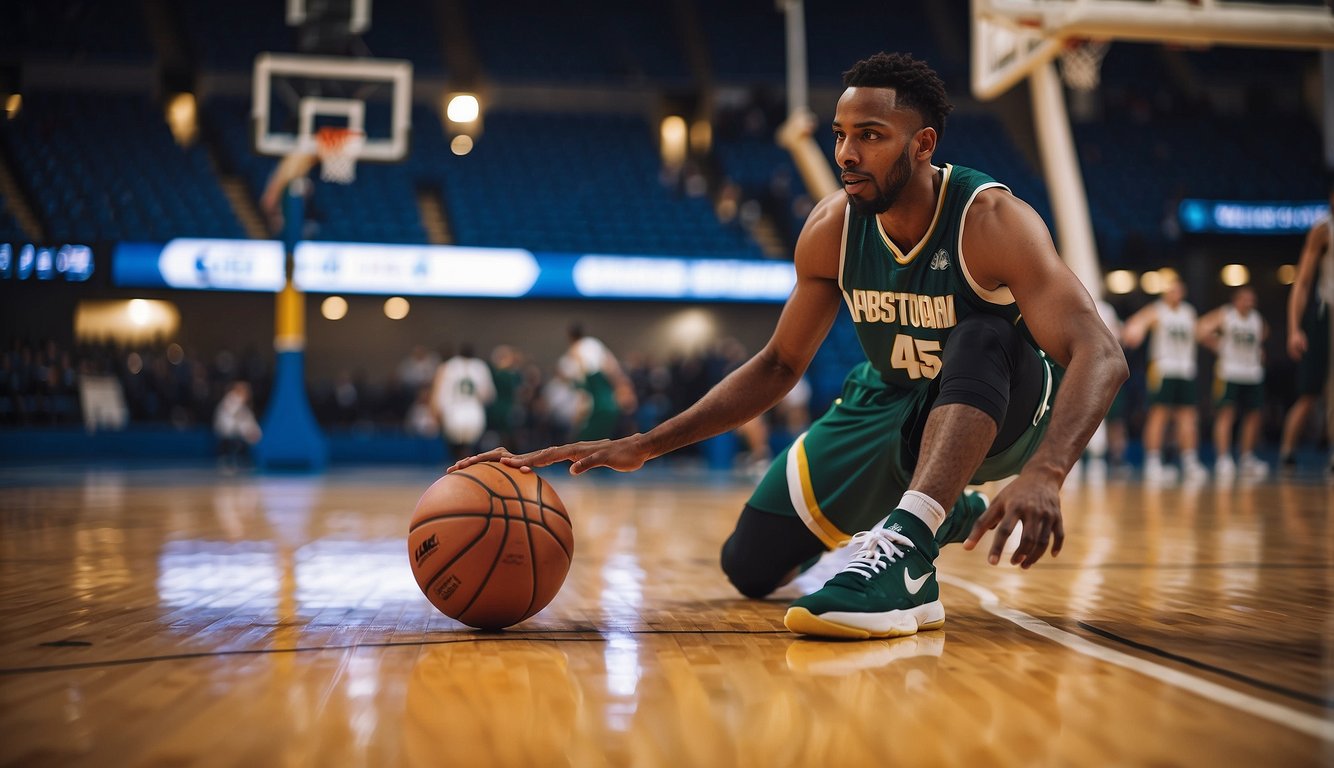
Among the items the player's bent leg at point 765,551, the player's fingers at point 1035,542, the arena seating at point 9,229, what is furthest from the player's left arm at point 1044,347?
the arena seating at point 9,229

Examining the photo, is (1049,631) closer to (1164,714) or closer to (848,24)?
(1164,714)

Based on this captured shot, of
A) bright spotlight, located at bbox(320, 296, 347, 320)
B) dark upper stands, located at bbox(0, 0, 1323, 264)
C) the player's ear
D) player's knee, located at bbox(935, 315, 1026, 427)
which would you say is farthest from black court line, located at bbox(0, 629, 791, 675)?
bright spotlight, located at bbox(320, 296, 347, 320)

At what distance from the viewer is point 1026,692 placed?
1.62m

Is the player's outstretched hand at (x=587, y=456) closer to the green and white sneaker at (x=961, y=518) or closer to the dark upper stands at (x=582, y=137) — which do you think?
the green and white sneaker at (x=961, y=518)

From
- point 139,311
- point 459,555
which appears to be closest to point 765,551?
point 459,555

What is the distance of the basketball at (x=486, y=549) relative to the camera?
7.05 ft

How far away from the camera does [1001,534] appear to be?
1.60 metres

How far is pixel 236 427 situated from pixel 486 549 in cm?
1110

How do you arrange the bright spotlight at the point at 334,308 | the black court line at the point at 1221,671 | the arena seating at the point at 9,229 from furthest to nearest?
the bright spotlight at the point at 334,308 < the arena seating at the point at 9,229 < the black court line at the point at 1221,671

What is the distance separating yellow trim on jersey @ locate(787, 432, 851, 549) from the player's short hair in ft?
2.85

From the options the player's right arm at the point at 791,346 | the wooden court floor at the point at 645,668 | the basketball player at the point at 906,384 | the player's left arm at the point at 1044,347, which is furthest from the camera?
the player's right arm at the point at 791,346

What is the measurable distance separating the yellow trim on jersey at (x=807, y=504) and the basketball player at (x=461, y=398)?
28.1ft

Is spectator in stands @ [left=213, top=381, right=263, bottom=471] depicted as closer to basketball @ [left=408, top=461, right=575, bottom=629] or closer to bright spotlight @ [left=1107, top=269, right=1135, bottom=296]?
basketball @ [left=408, top=461, right=575, bottom=629]

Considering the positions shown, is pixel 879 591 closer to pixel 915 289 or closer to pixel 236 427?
pixel 915 289
